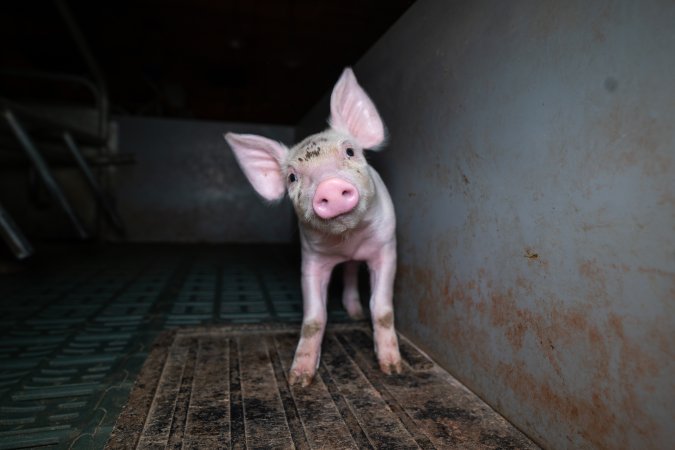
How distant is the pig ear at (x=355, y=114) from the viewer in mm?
1490

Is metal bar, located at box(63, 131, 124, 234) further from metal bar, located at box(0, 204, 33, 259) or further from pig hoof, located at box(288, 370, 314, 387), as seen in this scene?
pig hoof, located at box(288, 370, 314, 387)

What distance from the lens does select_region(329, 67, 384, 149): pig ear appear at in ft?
4.89

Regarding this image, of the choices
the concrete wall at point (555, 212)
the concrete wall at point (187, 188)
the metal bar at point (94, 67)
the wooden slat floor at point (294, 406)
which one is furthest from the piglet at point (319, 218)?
the metal bar at point (94, 67)

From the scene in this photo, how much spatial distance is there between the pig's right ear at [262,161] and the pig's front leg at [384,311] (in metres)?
0.46

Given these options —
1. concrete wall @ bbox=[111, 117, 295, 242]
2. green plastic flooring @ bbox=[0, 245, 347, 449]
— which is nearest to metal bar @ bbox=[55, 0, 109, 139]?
concrete wall @ bbox=[111, 117, 295, 242]

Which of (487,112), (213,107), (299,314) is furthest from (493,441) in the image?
(213,107)

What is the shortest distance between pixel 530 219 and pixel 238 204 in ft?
14.5

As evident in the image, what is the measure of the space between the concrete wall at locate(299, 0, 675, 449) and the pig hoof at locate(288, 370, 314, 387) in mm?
498

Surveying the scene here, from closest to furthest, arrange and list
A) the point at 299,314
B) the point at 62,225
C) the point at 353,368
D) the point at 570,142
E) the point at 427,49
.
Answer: the point at 570,142, the point at 353,368, the point at 427,49, the point at 299,314, the point at 62,225

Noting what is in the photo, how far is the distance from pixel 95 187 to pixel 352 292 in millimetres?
3599

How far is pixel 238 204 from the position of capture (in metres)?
5.12

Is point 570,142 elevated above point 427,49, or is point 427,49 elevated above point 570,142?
point 427,49

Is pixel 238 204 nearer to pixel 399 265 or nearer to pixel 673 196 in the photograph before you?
pixel 399 265

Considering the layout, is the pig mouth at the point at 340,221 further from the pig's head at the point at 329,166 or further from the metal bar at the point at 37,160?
the metal bar at the point at 37,160
